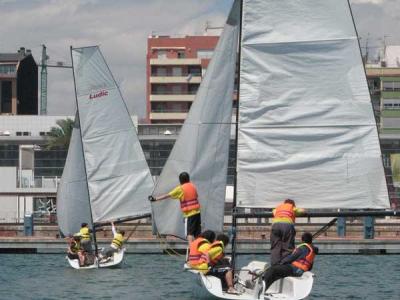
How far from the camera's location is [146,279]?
116ft

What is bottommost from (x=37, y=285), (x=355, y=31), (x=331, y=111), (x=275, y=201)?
(x=37, y=285)

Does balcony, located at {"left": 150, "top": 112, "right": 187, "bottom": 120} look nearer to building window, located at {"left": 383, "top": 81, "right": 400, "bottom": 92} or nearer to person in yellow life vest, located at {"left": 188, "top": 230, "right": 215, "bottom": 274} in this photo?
building window, located at {"left": 383, "top": 81, "right": 400, "bottom": 92}

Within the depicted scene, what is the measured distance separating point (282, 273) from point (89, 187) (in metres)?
20.1

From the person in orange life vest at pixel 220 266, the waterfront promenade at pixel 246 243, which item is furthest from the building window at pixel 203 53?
the person in orange life vest at pixel 220 266

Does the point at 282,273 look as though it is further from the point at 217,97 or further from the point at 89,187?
the point at 89,187

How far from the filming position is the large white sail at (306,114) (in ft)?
83.7

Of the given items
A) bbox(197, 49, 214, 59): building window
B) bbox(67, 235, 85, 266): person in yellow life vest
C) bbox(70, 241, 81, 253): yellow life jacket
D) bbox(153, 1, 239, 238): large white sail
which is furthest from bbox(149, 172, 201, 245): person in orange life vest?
bbox(197, 49, 214, 59): building window

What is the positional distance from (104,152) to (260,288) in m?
20.1

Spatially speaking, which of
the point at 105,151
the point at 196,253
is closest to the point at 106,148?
the point at 105,151

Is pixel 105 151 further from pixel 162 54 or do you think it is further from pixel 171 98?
pixel 162 54

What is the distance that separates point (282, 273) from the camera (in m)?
24.7

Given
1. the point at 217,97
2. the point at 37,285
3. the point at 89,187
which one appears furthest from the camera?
the point at 89,187

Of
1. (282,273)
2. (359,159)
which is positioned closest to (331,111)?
(359,159)

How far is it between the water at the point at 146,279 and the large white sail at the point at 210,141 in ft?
6.50
